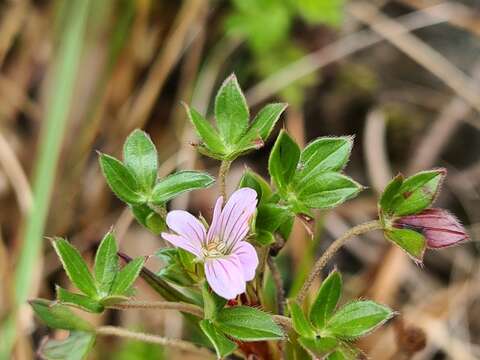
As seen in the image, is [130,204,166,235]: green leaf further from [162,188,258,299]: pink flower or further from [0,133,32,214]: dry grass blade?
[0,133,32,214]: dry grass blade

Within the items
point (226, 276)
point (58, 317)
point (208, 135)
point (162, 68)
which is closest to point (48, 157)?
point (162, 68)

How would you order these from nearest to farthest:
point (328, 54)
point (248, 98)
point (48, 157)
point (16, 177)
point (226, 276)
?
point (226, 276) → point (48, 157) → point (16, 177) → point (248, 98) → point (328, 54)

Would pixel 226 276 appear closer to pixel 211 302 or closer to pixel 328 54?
pixel 211 302

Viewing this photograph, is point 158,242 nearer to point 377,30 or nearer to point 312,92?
point 312,92

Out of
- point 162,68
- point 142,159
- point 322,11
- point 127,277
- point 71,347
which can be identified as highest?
point 322,11

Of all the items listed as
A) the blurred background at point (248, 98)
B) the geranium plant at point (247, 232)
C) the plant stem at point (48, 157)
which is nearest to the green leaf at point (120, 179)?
the geranium plant at point (247, 232)

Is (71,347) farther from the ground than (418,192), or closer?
closer

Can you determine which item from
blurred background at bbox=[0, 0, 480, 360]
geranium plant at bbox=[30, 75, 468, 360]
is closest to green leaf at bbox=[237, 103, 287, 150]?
geranium plant at bbox=[30, 75, 468, 360]
